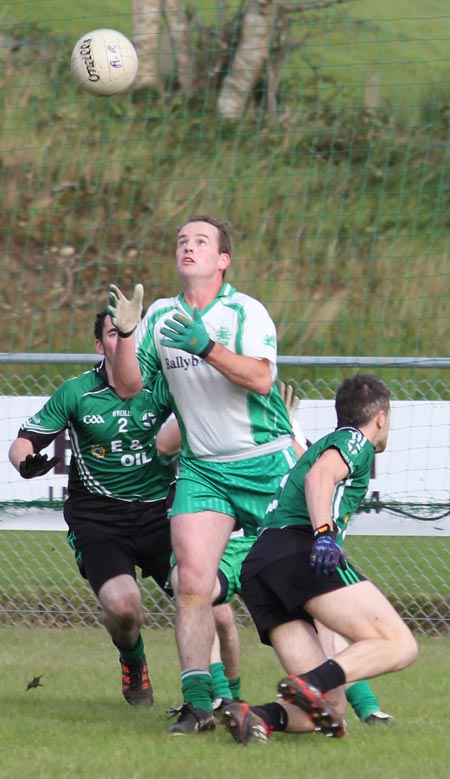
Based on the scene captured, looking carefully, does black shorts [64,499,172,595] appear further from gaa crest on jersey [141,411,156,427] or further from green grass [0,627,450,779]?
green grass [0,627,450,779]

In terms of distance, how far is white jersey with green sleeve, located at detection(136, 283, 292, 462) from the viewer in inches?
211

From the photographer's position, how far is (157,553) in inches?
240

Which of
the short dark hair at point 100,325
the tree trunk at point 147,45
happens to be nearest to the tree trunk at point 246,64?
the tree trunk at point 147,45

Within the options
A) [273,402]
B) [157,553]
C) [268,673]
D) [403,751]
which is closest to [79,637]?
[268,673]

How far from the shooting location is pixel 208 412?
5363 millimetres

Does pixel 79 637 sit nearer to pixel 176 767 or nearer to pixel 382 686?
pixel 382 686

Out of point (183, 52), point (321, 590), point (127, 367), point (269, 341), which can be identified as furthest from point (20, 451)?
point (183, 52)

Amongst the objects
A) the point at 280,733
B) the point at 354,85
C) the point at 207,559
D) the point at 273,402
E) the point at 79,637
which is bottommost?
the point at 79,637

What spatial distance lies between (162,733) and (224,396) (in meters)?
1.39

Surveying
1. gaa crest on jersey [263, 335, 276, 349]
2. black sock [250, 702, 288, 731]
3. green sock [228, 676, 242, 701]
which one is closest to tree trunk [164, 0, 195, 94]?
gaa crest on jersey [263, 335, 276, 349]

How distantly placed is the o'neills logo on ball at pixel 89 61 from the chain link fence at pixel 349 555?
2.14 m

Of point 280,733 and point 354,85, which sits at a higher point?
point 354,85

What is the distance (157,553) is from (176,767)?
1.77 m

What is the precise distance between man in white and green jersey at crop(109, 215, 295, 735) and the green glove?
2 cm
